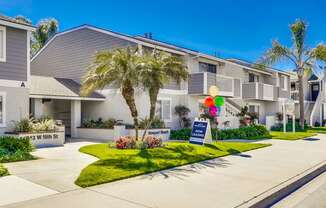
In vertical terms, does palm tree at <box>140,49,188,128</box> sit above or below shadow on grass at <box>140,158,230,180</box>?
above

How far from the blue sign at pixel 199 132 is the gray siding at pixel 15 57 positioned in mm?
8624

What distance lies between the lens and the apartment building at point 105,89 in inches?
792

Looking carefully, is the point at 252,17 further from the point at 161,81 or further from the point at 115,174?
the point at 115,174

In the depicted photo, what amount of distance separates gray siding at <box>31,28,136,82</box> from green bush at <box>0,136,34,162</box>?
10.3 meters

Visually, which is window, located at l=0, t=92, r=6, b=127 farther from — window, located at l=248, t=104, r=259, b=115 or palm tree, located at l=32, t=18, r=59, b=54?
window, located at l=248, t=104, r=259, b=115

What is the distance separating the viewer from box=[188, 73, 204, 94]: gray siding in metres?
22.2

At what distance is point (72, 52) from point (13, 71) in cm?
962

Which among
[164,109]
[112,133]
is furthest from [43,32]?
[112,133]

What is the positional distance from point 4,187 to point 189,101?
1675 cm

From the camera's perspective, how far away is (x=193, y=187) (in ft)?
25.2

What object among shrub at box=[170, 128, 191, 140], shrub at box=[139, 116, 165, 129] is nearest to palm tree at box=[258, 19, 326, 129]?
shrub at box=[170, 128, 191, 140]

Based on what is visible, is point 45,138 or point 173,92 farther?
point 173,92

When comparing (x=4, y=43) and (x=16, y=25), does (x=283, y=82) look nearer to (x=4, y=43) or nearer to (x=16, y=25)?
(x=16, y=25)

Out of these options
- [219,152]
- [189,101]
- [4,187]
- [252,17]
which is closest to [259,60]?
[252,17]
